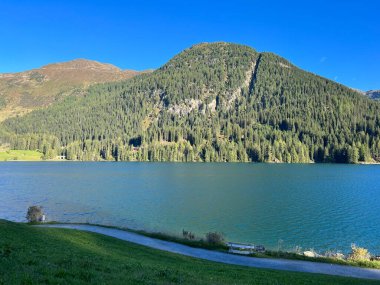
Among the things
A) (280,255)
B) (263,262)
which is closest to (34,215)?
(263,262)

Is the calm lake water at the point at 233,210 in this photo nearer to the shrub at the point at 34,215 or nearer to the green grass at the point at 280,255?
the green grass at the point at 280,255

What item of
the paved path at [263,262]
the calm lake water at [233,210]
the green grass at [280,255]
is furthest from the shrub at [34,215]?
the green grass at [280,255]

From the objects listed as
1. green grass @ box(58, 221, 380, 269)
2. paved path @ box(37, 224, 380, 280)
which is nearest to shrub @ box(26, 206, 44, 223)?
paved path @ box(37, 224, 380, 280)

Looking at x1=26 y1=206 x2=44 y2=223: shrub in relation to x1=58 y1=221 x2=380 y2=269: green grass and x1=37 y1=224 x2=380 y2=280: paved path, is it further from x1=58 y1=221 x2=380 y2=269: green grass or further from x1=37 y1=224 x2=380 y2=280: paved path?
x1=58 y1=221 x2=380 y2=269: green grass

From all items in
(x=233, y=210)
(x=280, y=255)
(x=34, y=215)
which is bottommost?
(x=233, y=210)

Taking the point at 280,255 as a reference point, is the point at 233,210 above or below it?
below

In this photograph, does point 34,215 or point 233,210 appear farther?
point 233,210

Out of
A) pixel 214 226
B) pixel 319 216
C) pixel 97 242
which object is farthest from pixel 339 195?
pixel 97 242

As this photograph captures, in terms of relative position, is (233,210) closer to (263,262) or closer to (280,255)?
(280,255)

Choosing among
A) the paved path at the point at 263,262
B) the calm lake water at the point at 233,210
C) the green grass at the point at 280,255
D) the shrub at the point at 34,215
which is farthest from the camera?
the shrub at the point at 34,215

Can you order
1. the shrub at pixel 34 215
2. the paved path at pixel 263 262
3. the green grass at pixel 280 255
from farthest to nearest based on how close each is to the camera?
the shrub at pixel 34 215, the green grass at pixel 280 255, the paved path at pixel 263 262

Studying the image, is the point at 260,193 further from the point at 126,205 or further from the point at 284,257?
the point at 284,257

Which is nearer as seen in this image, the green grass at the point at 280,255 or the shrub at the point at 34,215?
the green grass at the point at 280,255

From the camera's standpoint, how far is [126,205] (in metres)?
83.4
